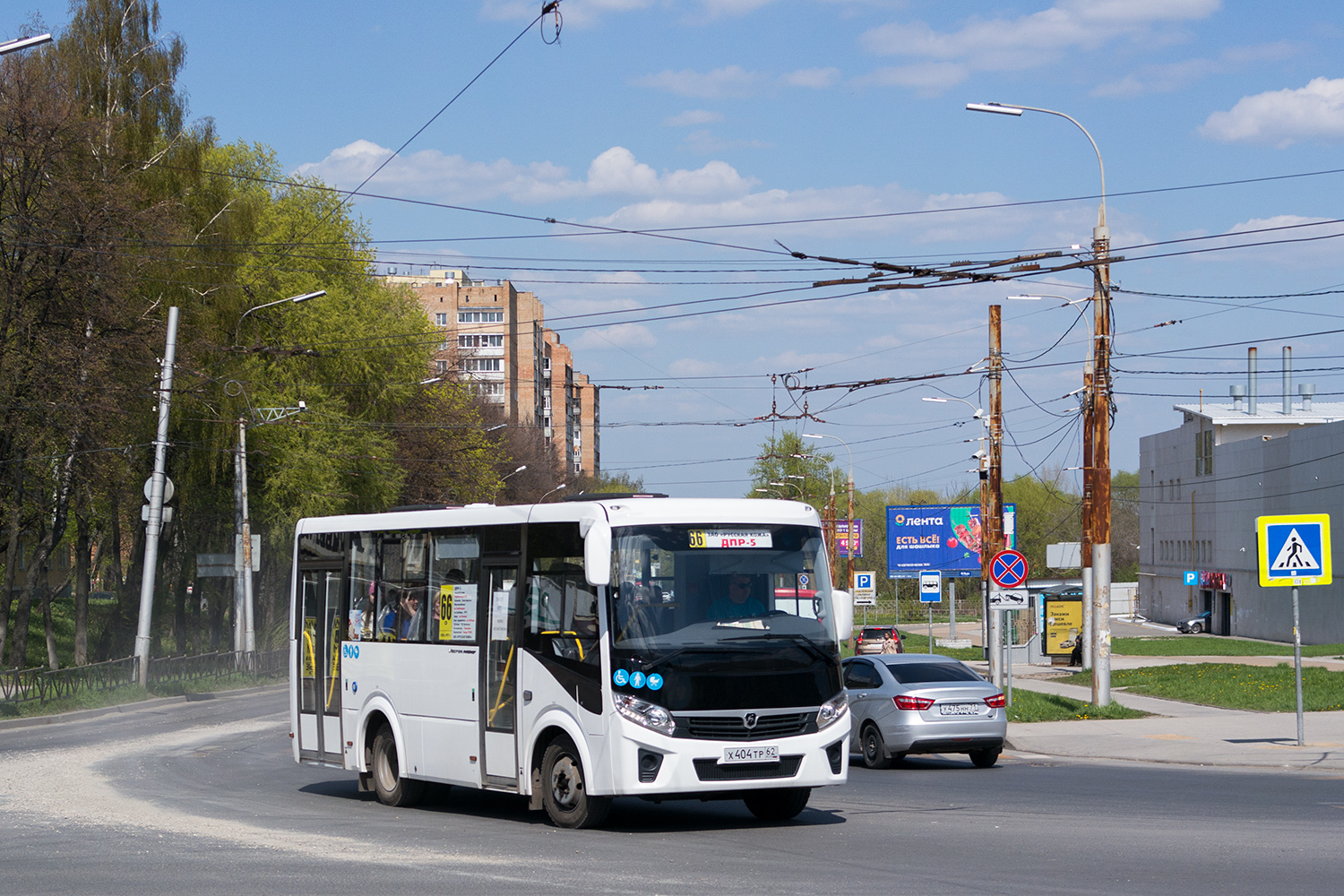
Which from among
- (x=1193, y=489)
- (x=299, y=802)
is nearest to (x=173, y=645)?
(x=299, y=802)

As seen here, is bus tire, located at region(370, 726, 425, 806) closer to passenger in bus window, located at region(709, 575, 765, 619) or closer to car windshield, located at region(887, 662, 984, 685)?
passenger in bus window, located at region(709, 575, 765, 619)

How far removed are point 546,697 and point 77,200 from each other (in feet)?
90.1

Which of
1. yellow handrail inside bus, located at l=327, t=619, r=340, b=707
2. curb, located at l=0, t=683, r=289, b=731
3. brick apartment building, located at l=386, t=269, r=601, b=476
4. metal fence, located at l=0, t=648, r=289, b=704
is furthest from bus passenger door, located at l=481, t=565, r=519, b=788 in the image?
brick apartment building, located at l=386, t=269, r=601, b=476

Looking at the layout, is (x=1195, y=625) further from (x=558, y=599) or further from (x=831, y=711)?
(x=558, y=599)

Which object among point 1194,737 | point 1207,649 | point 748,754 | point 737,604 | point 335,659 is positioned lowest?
point 1207,649

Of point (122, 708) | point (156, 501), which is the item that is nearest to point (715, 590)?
point (122, 708)

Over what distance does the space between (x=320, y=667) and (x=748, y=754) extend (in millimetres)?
6235

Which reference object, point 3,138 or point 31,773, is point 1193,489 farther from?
point 31,773

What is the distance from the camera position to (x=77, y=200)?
116 feet

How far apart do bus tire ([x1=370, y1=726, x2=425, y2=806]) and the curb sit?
54.6ft

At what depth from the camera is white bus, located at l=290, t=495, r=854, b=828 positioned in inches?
464

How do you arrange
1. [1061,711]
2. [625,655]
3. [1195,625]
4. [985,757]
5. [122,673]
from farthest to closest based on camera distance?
[1195,625]
[122,673]
[1061,711]
[985,757]
[625,655]

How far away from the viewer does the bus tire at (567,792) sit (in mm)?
12141

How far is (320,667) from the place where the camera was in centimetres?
1623
